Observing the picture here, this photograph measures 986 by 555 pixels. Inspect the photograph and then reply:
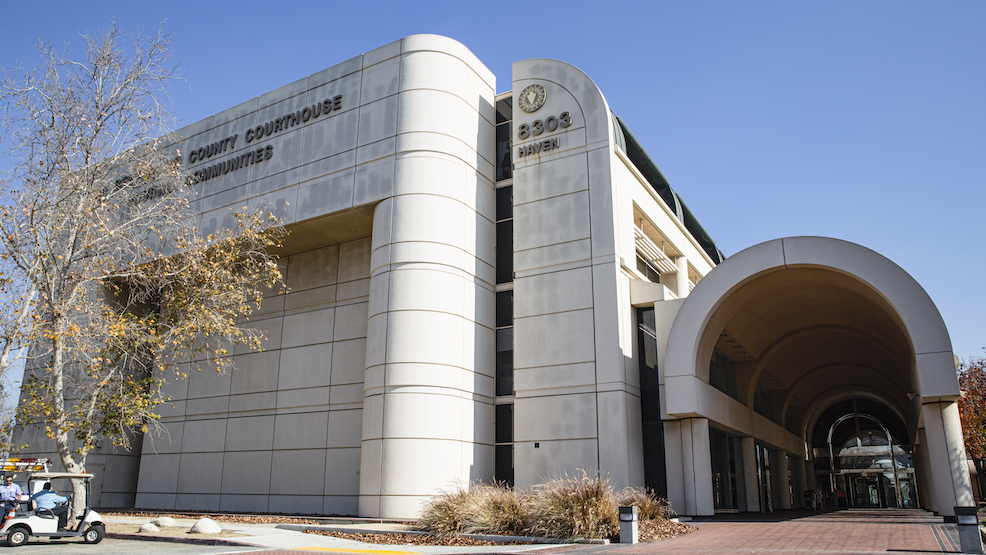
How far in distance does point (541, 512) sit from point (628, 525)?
2.09 meters

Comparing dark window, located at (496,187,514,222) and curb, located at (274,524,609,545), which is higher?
dark window, located at (496,187,514,222)

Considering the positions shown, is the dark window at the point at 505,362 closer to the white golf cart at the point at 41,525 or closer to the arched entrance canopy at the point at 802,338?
the arched entrance canopy at the point at 802,338

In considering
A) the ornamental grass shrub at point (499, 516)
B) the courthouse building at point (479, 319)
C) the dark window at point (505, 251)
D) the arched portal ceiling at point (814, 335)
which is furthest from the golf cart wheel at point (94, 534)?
the arched portal ceiling at point (814, 335)

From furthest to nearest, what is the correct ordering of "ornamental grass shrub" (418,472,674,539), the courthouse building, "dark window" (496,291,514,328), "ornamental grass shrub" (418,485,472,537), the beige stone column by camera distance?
"dark window" (496,291,514,328)
the courthouse building
the beige stone column
"ornamental grass shrub" (418,485,472,537)
"ornamental grass shrub" (418,472,674,539)

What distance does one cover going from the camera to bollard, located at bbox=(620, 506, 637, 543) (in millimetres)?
14000

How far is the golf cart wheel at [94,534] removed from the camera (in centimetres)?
1455

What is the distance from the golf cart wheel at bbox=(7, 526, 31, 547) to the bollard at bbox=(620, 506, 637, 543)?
12059 millimetres

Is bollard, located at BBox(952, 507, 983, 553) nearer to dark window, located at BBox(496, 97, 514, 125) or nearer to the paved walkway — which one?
the paved walkway

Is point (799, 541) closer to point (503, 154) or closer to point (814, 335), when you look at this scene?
point (503, 154)

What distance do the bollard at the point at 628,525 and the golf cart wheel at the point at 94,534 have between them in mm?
11172

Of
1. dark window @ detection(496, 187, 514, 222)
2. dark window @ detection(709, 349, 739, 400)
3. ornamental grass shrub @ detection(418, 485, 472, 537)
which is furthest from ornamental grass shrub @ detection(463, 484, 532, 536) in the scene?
dark window @ detection(496, 187, 514, 222)

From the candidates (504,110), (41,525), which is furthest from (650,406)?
(41,525)

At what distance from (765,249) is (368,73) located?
16367mm

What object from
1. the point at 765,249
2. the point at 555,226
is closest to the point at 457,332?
the point at 555,226
